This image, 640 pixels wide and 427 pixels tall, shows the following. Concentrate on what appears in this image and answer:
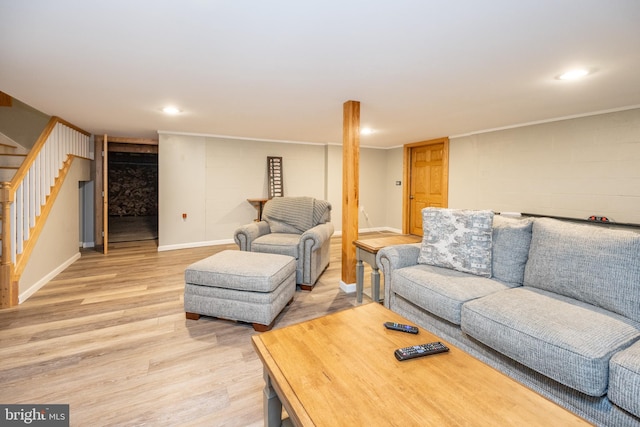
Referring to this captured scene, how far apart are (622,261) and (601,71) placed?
176 cm

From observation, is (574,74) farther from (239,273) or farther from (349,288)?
(239,273)

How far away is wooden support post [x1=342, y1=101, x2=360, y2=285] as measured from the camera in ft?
10.8

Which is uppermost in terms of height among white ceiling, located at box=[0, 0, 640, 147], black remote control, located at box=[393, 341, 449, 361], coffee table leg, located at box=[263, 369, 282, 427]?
white ceiling, located at box=[0, 0, 640, 147]

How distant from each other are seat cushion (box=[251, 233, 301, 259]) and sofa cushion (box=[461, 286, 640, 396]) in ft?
6.36

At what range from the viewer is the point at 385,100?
3.28 meters

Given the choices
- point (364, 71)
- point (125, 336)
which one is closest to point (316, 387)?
point (125, 336)

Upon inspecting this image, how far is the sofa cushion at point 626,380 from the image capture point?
117cm

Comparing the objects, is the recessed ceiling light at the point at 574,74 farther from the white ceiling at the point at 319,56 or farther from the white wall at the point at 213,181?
the white wall at the point at 213,181

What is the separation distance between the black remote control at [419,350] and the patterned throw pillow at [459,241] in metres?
1.11

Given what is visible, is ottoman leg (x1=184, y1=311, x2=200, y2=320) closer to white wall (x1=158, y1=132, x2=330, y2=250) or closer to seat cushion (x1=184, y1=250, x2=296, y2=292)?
seat cushion (x1=184, y1=250, x2=296, y2=292)

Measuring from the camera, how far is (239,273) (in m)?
2.44

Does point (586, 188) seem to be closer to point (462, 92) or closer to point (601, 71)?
point (601, 71)

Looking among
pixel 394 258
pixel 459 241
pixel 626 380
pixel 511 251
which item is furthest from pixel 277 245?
pixel 626 380

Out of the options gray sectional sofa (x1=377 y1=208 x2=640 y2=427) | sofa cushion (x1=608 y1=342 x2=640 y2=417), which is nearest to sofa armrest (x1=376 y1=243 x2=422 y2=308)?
gray sectional sofa (x1=377 y1=208 x2=640 y2=427)
